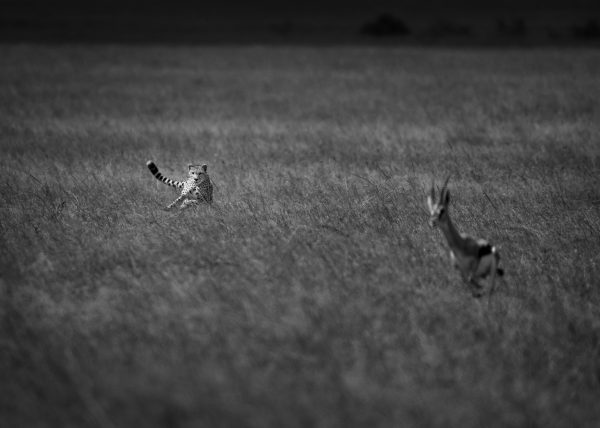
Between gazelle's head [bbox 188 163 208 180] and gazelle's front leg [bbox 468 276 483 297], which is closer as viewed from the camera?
gazelle's front leg [bbox 468 276 483 297]

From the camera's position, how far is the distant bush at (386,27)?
53.3m

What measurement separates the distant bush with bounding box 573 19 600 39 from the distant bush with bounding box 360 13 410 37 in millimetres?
15604

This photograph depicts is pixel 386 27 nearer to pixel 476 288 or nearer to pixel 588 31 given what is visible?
pixel 588 31

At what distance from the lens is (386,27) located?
179 ft

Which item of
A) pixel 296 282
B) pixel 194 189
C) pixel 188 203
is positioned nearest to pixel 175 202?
pixel 188 203

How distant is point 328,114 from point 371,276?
1089 cm

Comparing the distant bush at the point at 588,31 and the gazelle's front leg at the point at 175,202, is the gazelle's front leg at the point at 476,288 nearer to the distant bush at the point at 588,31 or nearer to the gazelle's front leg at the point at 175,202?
the gazelle's front leg at the point at 175,202

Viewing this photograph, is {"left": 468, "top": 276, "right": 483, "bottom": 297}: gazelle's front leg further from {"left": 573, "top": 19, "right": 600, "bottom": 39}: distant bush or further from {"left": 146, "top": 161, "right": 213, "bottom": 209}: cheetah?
{"left": 573, "top": 19, "right": 600, "bottom": 39}: distant bush

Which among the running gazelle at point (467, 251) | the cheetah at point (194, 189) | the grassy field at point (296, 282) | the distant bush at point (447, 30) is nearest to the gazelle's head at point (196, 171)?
the cheetah at point (194, 189)

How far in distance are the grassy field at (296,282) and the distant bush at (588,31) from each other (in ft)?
128

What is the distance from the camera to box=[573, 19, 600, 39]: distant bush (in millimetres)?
45000

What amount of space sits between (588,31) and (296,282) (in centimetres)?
5141

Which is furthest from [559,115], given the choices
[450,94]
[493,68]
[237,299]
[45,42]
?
[45,42]

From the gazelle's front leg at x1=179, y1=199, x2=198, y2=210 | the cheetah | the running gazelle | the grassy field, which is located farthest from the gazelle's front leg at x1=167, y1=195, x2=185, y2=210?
the running gazelle
